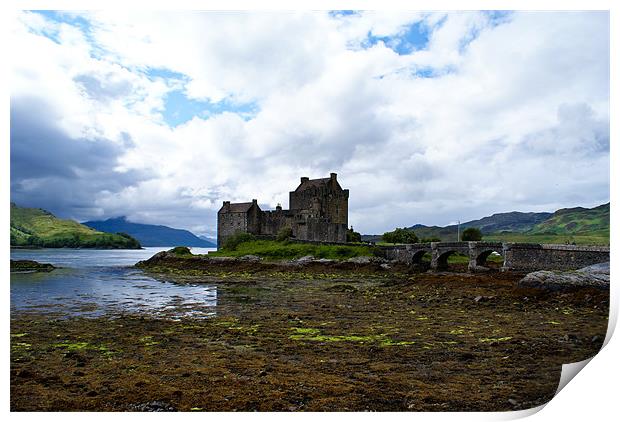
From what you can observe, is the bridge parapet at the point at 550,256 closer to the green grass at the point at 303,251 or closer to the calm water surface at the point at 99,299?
the green grass at the point at 303,251

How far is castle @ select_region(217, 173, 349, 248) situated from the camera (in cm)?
4434

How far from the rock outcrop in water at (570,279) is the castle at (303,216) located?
2882cm

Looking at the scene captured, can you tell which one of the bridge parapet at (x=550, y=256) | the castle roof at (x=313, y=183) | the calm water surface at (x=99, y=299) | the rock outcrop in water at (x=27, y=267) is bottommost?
the calm water surface at (x=99, y=299)

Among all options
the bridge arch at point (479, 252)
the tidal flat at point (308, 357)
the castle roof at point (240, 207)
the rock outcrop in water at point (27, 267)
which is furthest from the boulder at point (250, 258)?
the tidal flat at point (308, 357)

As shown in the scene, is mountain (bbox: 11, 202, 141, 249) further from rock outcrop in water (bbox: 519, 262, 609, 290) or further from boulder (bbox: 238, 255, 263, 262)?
rock outcrop in water (bbox: 519, 262, 609, 290)

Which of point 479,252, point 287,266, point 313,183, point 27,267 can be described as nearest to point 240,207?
point 313,183

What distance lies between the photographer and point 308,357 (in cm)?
731

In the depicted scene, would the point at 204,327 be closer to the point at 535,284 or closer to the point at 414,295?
the point at 414,295

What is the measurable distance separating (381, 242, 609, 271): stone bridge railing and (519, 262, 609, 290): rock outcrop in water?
432 cm

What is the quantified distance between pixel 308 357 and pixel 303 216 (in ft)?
127

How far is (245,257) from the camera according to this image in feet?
123

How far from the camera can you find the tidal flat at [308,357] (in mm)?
5426

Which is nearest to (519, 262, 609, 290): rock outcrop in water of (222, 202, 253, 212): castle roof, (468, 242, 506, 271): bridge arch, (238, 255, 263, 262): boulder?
(468, 242, 506, 271): bridge arch
